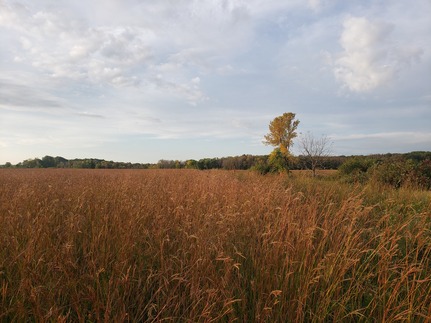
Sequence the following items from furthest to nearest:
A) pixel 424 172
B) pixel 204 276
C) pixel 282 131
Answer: pixel 282 131 → pixel 424 172 → pixel 204 276

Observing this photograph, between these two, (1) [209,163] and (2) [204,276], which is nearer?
(2) [204,276]

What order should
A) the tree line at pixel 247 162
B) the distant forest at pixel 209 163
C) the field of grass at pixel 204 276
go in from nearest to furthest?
the field of grass at pixel 204 276 → the tree line at pixel 247 162 → the distant forest at pixel 209 163

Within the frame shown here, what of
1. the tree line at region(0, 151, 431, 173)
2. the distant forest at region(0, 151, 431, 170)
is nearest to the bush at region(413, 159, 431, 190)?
the tree line at region(0, 151, 431, 173)

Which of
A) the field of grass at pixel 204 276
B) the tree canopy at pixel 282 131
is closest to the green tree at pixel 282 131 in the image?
the tree canopy at pixel 282 131

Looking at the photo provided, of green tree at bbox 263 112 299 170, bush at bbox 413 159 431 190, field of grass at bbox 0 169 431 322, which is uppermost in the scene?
green tree at bbox 263 112 299 170

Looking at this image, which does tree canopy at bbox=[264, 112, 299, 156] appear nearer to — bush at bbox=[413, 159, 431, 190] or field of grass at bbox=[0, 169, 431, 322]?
bush at bbox=[413, 159, 431, 190]

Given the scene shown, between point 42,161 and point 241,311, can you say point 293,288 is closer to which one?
point 241,311

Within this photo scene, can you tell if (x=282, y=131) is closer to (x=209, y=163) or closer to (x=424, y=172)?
(x=209, y=163)

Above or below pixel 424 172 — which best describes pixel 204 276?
below

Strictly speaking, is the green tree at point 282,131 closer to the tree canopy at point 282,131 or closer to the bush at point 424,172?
the tree canopy at point 282,131

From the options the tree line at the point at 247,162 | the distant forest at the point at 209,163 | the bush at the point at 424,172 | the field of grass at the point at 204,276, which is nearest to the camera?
the field of grass at the point at 204,276

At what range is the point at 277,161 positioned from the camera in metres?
18.9

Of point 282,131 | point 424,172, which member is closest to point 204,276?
point 424,172

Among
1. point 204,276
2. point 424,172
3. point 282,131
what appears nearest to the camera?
point 204,276
